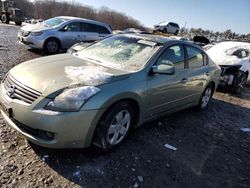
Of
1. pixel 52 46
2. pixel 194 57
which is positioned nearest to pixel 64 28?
pixel 52 46

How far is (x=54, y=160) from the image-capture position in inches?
133

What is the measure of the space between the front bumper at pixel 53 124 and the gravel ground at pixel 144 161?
327mm

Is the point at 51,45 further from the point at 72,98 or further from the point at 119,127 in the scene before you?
the point at 72,98

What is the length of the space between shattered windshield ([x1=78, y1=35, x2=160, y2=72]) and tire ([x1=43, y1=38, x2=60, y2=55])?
6.06 meters

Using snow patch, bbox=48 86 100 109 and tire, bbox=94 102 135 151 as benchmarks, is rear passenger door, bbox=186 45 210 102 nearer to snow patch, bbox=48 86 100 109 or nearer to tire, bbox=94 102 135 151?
tire, bbox=94 102 135 151

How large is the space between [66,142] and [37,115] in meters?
0.46

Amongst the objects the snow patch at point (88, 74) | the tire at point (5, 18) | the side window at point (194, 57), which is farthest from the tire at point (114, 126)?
the tire at point (5, 18)

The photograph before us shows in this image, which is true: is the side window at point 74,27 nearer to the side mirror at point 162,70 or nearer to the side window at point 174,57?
the side window at point 174,57

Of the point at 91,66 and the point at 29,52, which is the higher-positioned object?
the point at 91,66

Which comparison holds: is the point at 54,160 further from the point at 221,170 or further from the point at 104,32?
the point at 104,32

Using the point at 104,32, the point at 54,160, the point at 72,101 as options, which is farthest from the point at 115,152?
the point at 104,32

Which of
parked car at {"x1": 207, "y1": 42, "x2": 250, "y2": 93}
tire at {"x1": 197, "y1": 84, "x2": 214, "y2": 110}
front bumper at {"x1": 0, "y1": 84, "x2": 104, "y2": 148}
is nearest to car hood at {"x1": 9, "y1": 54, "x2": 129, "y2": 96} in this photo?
front bumper at {"x1": 0, "y1": 84, "x2": 104, "y2": 148}

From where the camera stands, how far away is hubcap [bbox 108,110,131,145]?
3.58 m

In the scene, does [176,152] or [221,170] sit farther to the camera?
[176,152]
